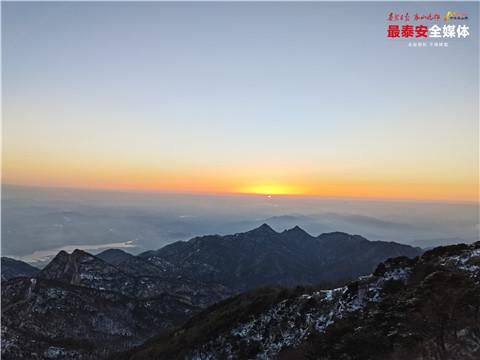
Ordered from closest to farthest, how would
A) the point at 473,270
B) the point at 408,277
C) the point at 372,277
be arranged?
1. the point at 473,270
2. the point at 408,277
3. the point at 372,277

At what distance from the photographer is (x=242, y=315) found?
95188 millimetres

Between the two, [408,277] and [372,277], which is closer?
[408,277]

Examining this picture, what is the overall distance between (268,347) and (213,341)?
914 inches

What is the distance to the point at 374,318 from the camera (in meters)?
55.2

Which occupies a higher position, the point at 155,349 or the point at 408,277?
the point at 408,277

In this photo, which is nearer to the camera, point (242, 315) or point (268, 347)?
point (268, 347)

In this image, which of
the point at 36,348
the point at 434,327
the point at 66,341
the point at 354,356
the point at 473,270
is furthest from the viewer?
the point at 66,341

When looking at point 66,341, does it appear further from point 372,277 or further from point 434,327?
point 434,327

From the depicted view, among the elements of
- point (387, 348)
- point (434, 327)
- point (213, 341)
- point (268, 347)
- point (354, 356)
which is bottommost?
point (213, 341)

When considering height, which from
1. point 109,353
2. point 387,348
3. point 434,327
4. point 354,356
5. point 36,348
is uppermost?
point 434,327

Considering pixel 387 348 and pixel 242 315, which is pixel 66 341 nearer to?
pixel 242 315

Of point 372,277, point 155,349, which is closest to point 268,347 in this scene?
point 372,277

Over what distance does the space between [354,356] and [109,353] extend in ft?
554

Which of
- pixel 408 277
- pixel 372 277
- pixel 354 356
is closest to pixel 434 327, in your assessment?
pixel 354 356
